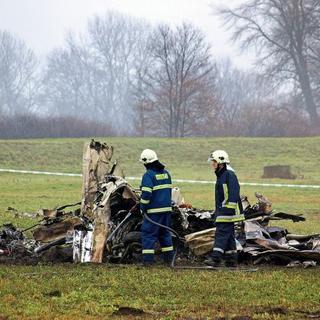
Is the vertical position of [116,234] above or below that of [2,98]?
below

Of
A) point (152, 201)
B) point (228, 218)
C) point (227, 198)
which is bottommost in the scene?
point (228, 218)

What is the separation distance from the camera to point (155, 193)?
11.6 meters

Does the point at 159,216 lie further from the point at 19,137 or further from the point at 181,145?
the point at 19,137

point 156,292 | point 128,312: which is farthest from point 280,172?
point 128,312

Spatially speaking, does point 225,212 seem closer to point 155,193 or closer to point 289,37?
point 155,193

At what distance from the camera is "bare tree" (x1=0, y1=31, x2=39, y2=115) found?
429 ft

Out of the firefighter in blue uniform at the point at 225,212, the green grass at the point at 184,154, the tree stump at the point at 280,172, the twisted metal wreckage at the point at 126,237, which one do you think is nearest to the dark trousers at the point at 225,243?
the firefighter in blue uniform at the point at 225,212

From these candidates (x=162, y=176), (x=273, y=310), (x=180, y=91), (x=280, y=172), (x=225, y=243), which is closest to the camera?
(x=273, y=310)

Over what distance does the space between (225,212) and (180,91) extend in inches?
1967

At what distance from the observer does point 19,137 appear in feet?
181

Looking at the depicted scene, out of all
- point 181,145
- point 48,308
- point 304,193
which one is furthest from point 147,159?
point 181,145

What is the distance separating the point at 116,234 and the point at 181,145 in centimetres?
3590

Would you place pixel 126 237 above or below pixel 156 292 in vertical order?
above

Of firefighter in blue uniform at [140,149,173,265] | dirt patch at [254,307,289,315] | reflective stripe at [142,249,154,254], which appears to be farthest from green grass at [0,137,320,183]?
dirt patch at [254,307,289,315]
